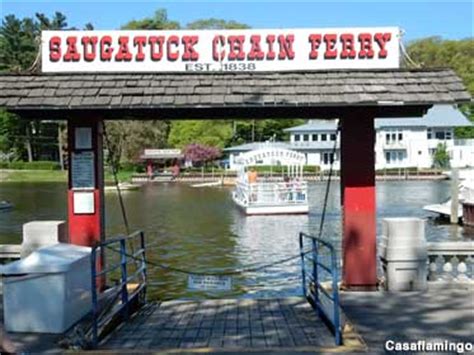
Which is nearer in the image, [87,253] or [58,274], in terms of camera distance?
[58,274]

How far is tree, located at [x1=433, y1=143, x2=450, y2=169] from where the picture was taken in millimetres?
89438

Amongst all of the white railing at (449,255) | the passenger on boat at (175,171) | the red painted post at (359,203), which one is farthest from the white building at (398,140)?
the red painted post at (359,203)

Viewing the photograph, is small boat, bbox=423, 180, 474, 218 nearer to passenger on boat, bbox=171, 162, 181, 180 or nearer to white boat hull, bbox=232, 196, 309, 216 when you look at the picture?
white boat hull, bbox=232, 196, 309, 216

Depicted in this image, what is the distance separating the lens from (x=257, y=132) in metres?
99.5

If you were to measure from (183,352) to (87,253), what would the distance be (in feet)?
8.01

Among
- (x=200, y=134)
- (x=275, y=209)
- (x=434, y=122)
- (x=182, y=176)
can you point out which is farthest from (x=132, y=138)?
(x=275, y=209)

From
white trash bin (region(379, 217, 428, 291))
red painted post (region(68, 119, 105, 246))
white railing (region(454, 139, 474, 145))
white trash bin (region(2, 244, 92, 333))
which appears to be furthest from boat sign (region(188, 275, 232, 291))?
white railing (region(454, 139, 474, 145))

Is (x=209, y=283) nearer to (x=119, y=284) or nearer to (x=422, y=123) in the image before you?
(x=119, y=284)

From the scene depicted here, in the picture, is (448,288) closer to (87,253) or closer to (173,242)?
(87,253)

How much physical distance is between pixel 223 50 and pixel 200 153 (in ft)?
263

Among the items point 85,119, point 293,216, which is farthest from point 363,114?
point 293,216

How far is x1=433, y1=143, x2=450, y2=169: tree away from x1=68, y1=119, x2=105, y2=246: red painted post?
269 ft

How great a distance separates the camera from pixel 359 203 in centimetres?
1149

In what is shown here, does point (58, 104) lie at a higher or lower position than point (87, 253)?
higher
